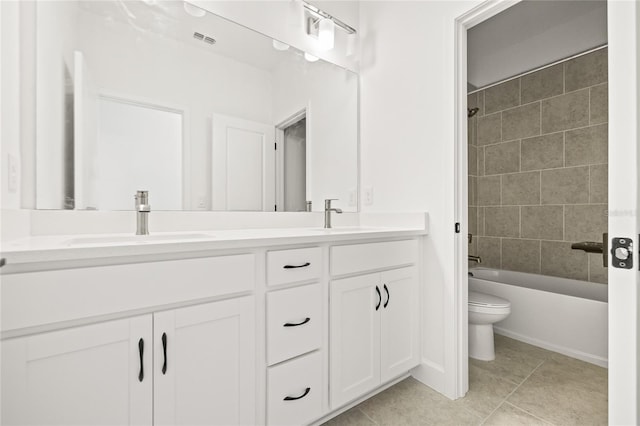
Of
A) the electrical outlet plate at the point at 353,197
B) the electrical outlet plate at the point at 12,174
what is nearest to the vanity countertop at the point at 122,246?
the electrical outlet plate at the point at 12,174

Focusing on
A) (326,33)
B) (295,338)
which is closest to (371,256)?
(295,338)

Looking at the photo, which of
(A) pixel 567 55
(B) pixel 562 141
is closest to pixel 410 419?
(B) pixel 562 141

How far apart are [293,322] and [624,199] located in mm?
1189

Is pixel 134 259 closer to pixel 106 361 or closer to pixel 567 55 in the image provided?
pixel 106 361

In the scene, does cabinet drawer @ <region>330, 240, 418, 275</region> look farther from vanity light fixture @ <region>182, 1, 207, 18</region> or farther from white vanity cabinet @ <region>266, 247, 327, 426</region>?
vanity light fixture @ <region>182, 1, 207, 18</region>

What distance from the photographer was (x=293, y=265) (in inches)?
45.7

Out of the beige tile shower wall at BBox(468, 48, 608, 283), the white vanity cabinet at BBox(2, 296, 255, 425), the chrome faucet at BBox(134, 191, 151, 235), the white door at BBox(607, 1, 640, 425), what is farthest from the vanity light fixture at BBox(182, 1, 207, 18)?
the beige tile shower wall at BBox(468, 48, 608, 283)

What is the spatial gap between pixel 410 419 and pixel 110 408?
1.21 metres

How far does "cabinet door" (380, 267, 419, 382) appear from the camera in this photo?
148 cm

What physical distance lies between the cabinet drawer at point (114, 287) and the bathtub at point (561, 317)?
2.11m

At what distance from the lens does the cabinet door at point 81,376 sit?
704 millimetres

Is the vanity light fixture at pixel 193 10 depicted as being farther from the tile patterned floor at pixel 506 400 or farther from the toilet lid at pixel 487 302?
the toilet lid at pixel 487 302

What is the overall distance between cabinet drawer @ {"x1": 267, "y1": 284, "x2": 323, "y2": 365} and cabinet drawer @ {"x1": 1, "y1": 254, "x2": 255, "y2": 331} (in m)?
0.15

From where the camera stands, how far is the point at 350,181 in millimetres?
2068
